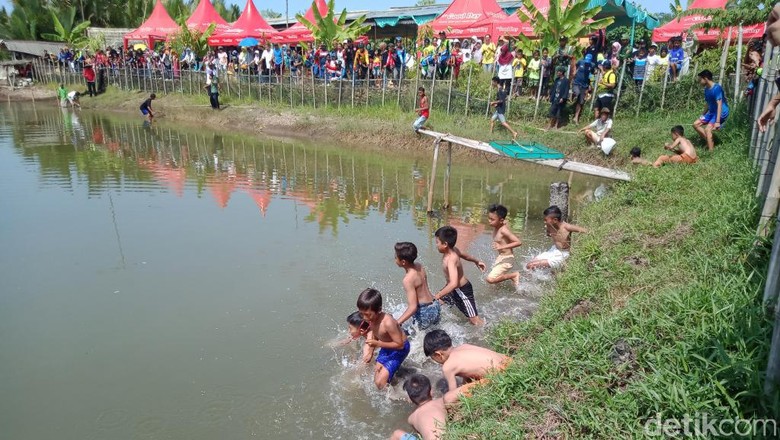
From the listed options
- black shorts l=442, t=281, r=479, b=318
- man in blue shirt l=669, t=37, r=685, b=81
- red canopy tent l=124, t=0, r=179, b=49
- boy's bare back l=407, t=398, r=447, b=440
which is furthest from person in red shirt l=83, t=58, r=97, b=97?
boy's bare back l=407, t=398, r=447, b=440

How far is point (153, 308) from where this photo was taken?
6852 mm

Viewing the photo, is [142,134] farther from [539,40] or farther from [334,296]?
[334,296]

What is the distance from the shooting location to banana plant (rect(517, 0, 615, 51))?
14.9 m

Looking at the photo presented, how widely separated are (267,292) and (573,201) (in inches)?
294

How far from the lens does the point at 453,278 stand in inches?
229

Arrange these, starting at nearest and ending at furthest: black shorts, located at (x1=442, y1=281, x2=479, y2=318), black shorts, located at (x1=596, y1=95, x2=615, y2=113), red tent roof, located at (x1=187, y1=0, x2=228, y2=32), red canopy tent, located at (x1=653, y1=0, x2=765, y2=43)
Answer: black shorts, located at (x1=442, y1=281, x2=479, y2=318), black shorts, located at (x1=596, y1=95, x2=615, y2=113), red canopy tent, located at (x1=653, y1=0, x2=765, y2=43), red tent roof, located at (x1=187, y1=0, x2=228, y2=32)

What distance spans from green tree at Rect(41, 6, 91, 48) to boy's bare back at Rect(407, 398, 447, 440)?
122 ft

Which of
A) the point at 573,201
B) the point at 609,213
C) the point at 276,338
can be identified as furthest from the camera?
the point at 573,201

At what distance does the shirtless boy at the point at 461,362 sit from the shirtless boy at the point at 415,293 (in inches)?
39.1

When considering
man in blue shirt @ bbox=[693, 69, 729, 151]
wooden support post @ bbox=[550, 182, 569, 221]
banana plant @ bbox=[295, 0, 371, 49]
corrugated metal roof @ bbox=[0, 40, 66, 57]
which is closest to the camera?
wooden support post @ bbox=[550, 182, 569, 221]

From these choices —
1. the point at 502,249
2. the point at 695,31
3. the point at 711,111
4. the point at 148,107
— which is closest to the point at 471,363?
the point at 502,249

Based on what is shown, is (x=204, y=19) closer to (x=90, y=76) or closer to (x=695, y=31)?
(x=90, y=76)

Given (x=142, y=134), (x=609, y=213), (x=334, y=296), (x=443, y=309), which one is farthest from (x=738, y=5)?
(x=142, y=134)

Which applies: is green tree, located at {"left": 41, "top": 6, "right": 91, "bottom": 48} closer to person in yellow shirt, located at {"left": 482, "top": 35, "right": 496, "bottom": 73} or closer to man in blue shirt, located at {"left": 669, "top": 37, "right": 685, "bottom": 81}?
person in yellow shirt, located at {"left": 482, "top": 35, "right": 496, "bottom": 73}
